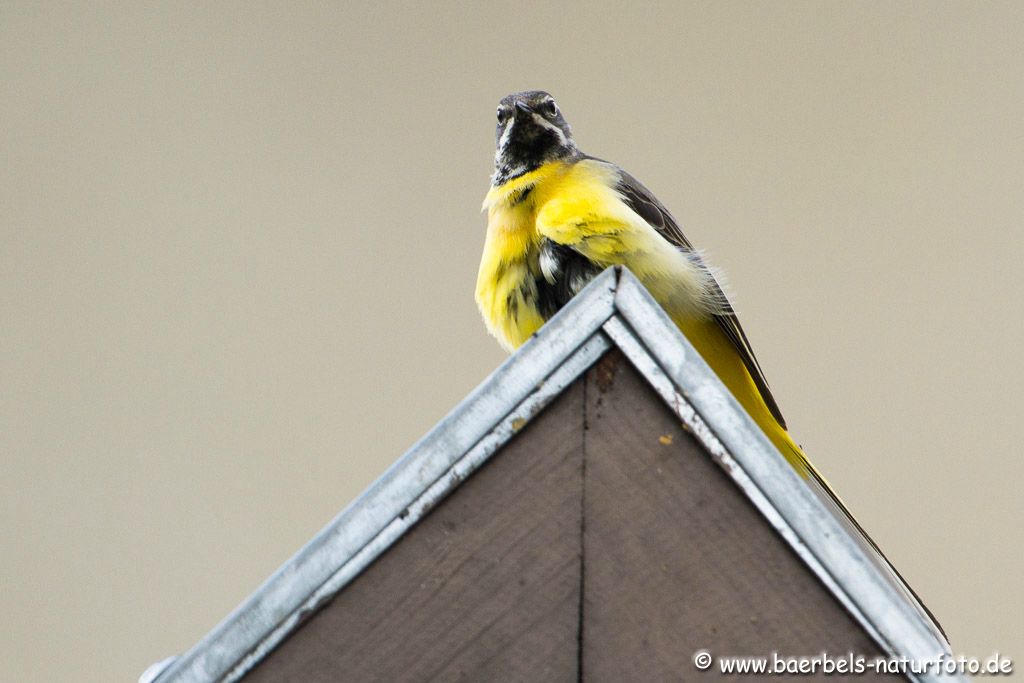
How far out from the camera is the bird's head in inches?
69.4

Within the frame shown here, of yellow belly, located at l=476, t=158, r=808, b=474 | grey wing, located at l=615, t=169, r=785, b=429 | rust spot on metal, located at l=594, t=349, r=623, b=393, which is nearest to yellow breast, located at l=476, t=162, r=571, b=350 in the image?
yellow belly, located at l=476, t=158, r=808, b=474

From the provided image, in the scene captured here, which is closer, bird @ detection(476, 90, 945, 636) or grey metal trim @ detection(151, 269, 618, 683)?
grey metal trim @ detection(151, 269, 618, 683)

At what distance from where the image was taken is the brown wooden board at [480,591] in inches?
26.8

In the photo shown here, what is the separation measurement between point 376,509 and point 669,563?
7.9 inches

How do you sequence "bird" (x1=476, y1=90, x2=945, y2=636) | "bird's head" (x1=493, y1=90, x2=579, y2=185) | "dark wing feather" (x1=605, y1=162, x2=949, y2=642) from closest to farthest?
"bird" (x1=476, y1=90, x2=945, y2=636)
"dark wing feather" (x1=605, y1=162, x2=949, y2=642)
"bird's head" (x1=493, y1=90, x2=579, y2=185)

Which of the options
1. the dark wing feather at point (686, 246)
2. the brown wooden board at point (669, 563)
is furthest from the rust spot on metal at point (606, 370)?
the dark wing feather at point (686, 246)

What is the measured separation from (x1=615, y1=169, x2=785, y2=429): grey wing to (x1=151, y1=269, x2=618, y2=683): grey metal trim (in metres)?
0.86

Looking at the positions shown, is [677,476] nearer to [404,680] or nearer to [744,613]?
[744,613]

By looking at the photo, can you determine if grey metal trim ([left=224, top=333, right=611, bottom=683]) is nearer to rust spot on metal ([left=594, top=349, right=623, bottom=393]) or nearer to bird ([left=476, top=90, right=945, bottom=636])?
rust spot on metal ([left=594, top=349, right=623, bottom=393])

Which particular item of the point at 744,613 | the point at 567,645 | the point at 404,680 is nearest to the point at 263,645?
the point at 404,680

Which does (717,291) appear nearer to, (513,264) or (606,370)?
(513,264)

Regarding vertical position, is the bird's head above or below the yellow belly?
above

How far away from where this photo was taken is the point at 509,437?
68 centimetres

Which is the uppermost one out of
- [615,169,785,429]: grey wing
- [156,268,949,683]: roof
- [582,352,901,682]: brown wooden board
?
[615,169,785,429]: grey wing
